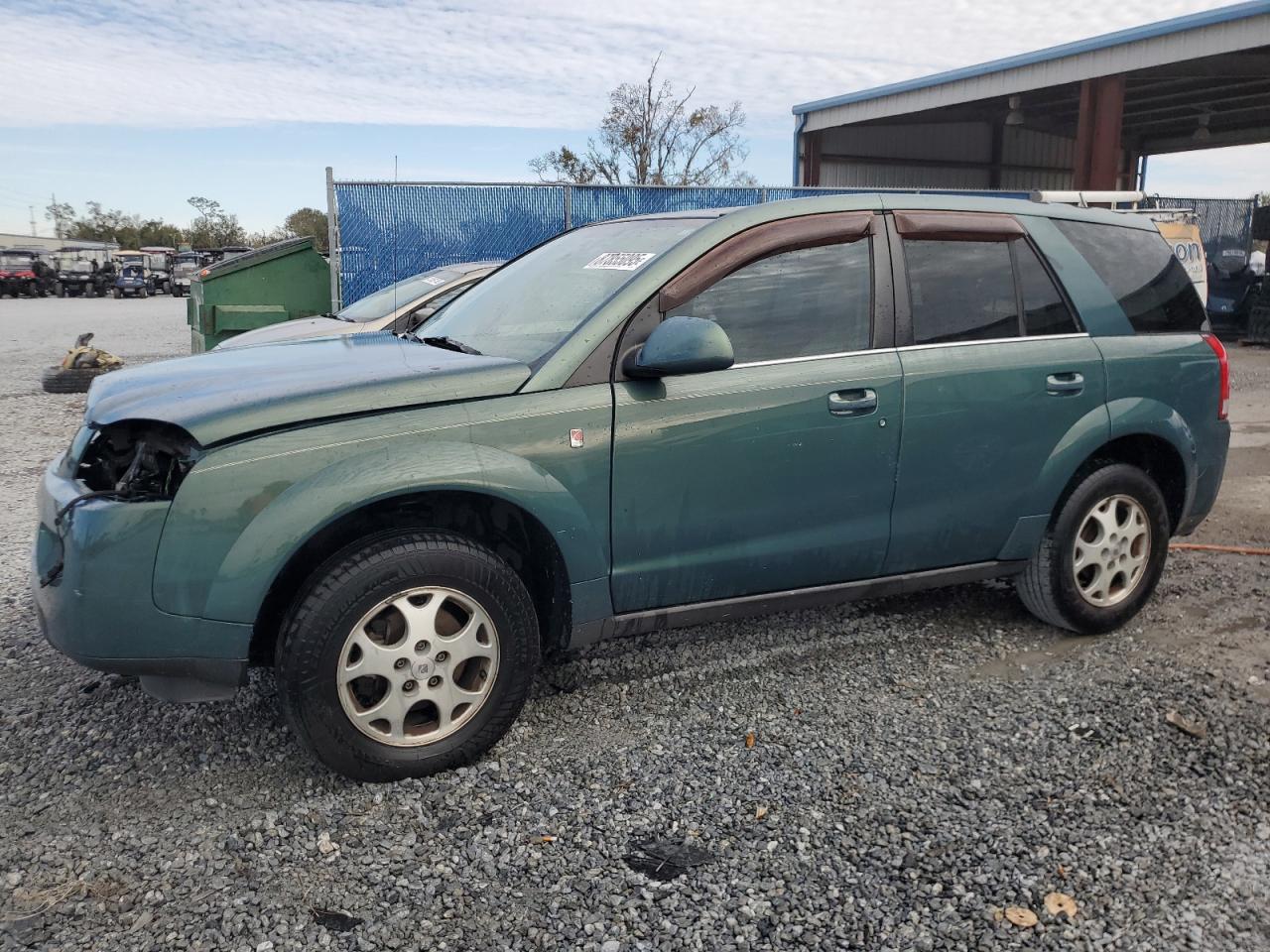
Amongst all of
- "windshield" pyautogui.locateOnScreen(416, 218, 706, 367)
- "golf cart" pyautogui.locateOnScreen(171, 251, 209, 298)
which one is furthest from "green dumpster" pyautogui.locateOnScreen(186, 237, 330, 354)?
"golf cart" pyautogui.locateOnScreen(171, 251, 209, 298)

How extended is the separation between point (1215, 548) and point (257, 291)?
10624 millimetres

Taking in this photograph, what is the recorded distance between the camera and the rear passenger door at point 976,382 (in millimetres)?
3732

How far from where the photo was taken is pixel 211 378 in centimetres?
323

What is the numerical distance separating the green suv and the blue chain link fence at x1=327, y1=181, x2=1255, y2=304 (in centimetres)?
928

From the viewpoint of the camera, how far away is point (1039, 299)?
4.06 metres

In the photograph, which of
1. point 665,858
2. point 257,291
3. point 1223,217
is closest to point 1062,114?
point 1223,217

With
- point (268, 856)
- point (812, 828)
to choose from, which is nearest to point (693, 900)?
point (812, 828)

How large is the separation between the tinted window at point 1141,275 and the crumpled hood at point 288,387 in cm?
257

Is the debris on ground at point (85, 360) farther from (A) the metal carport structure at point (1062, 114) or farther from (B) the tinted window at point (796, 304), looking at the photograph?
(A) the metal carport structure at point (1062, 114)

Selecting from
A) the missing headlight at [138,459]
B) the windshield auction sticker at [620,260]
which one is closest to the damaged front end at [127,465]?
the missing headlight at [138,459]

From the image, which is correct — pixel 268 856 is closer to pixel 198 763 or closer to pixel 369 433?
pixel 198 763

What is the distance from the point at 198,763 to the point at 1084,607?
3.40 meters

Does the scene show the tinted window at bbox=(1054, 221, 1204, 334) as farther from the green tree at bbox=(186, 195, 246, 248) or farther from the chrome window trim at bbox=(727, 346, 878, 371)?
the green tree at bbox=(186, 195, 246, 248)

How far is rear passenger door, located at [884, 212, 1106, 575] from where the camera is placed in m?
3.73
